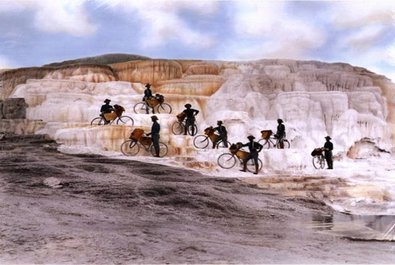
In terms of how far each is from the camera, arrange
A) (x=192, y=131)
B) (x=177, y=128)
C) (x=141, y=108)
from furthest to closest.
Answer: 1. (x=141, y=108)
2. (x=177, y=128)
3. (x=192, y=131)

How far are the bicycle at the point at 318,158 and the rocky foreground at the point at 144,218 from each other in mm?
1855

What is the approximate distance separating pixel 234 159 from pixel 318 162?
1.53 m

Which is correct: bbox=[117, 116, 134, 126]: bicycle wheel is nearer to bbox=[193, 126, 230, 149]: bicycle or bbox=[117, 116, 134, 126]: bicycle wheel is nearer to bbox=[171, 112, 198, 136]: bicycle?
bbox=[171, 112, 198, 136]: bicycle

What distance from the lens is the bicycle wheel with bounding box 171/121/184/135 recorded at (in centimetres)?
971

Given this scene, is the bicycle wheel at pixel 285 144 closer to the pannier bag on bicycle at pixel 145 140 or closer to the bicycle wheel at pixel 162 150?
the bicycle wheel at pixel 162 150

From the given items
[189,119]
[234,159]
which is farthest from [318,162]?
[189,119]

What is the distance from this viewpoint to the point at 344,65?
13.3 m

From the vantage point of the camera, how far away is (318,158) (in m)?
8.90

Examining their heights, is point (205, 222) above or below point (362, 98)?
below

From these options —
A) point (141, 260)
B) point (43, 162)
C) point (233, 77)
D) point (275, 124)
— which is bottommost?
point (141, 260)

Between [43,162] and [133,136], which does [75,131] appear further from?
[43,162]

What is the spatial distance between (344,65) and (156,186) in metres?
8.13

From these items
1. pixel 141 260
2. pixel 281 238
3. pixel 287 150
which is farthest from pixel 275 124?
pixel 141 260

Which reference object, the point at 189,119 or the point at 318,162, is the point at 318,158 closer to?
the point at 318,162
